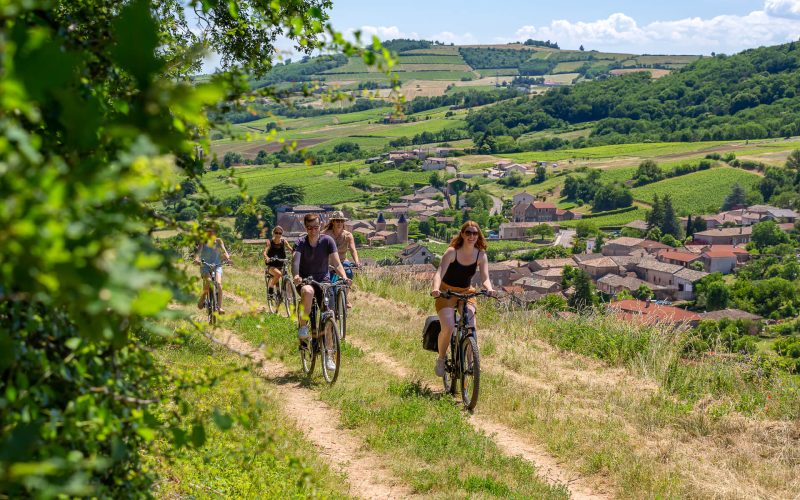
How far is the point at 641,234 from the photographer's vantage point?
10988 centimetres

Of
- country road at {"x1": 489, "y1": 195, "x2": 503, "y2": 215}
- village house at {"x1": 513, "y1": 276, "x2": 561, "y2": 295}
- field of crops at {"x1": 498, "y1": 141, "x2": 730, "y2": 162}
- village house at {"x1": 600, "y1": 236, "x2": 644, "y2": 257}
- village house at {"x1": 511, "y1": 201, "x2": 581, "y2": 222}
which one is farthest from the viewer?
field of crops at {"x1": 498, "y1": 141, "x2": 730, "y2": 162}

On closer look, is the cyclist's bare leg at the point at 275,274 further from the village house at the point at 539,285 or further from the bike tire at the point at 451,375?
the village house at the point at 539,285

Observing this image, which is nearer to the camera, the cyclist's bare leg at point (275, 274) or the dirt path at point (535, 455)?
the dirt path at point (535, 455)

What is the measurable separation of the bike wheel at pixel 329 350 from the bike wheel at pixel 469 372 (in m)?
1.58

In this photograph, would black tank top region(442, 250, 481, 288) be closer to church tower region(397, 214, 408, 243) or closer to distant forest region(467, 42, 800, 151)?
church tower region(397, 214, 408, 243)

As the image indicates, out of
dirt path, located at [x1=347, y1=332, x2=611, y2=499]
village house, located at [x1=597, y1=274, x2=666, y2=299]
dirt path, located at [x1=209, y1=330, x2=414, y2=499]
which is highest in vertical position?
dirt path, located at [x1=209, y1=330, x2=414, y2=499]

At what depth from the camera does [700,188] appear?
123 m

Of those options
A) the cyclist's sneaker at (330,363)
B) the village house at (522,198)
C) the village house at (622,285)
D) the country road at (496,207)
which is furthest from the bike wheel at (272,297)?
the country road at (496,207)

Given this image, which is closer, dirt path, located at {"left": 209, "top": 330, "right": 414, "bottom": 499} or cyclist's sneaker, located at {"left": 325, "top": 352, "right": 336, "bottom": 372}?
dirt path, located at {"left": 209, "top": 330, "right": 414, "bottom": 499}

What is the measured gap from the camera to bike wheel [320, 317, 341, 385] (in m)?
9.14

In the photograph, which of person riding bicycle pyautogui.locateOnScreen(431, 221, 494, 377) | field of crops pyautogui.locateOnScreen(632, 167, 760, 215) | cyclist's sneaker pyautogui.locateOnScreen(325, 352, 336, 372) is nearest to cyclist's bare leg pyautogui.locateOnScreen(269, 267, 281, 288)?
cyclist's sneaker pyautogui.locateOnScreen(325, 352, 336, 372)

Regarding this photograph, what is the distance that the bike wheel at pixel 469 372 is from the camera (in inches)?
324

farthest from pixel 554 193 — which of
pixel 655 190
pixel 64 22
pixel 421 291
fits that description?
pixel 64 22

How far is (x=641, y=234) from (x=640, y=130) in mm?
73510
